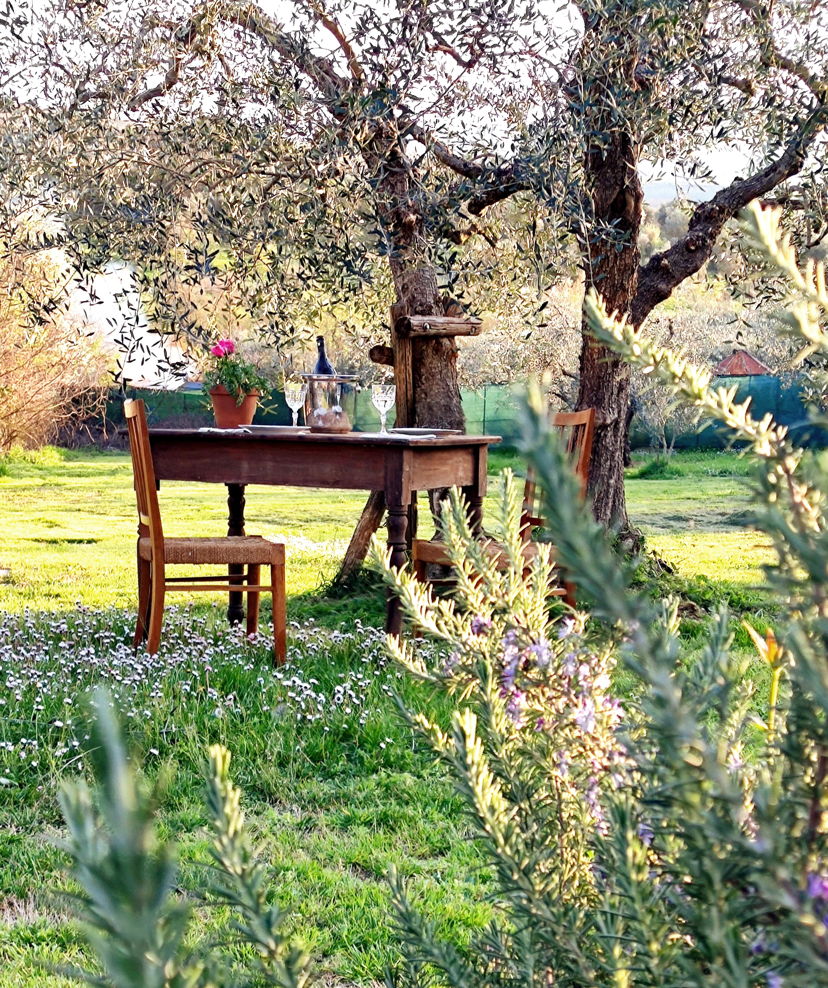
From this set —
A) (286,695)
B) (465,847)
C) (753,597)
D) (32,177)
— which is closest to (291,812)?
(465,847)

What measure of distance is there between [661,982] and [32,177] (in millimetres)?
7103

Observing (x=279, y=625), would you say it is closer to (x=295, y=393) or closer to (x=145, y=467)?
(x=145, y=467)

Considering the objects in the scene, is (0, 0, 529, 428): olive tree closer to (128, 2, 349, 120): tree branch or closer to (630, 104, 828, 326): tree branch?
(128, 2, 349, 120): tree branch

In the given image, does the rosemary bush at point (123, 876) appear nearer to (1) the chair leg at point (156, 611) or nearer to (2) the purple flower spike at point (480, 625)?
(2) the purple flower spike at point (480, 625)

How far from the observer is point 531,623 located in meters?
1.19

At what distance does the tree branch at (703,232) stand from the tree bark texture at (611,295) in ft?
0.61

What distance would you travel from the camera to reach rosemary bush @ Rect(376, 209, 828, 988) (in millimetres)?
449

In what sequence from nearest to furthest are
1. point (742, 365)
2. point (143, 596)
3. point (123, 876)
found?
point (123, 876) → point (143, 596) → point (742, 365)

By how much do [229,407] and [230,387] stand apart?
0.44 feet

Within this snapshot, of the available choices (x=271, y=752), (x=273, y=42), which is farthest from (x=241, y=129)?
(x=271, y=752)

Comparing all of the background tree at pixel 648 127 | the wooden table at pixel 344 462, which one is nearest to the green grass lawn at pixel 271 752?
the wooden table at pixel 344 462

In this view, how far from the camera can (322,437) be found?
6430 mm

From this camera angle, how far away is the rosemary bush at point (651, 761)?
449 millimetres

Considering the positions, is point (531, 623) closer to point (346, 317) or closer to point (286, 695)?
point (286, 695)
